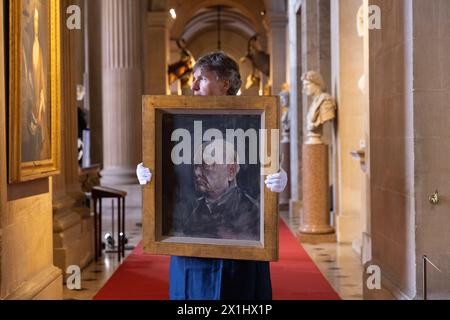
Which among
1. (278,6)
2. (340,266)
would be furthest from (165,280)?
(278,6)

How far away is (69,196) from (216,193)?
20.2 feet

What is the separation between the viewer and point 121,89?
789 inches

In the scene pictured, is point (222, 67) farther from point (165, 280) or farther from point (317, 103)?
point (317, 103)

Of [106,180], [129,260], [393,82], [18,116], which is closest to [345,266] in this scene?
[129,260]

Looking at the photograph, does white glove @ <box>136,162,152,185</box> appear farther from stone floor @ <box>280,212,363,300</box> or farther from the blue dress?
stone floor @ <box>280,212,363,300</box>

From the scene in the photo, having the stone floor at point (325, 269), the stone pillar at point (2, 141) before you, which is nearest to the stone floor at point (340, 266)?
the stone floor at point (325, 269)

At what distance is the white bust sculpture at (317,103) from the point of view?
1187 centimetres

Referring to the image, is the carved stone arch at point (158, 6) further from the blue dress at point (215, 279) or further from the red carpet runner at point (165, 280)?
the blue dress at point (215, 279)

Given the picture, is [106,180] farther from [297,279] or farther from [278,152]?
[278,152]

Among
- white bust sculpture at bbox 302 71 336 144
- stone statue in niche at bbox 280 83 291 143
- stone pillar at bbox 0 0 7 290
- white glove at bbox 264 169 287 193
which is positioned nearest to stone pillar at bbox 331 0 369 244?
white bust sculpture at bbox 302 71 336 144

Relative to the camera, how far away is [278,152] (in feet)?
11.2

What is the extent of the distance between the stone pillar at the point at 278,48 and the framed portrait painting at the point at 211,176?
22413 millimetres

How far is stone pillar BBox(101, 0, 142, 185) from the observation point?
19906 millimetres

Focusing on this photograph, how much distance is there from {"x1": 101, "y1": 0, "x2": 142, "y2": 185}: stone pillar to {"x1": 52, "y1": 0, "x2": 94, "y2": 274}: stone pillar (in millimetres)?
9849
